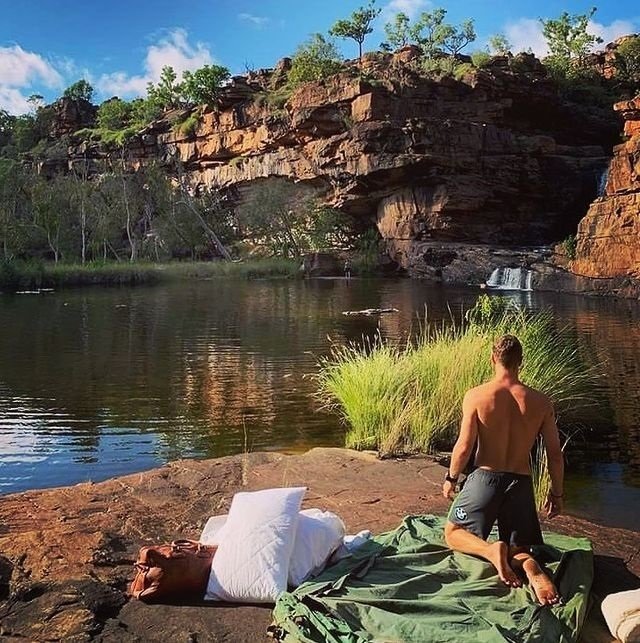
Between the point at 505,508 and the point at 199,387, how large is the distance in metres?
9.36

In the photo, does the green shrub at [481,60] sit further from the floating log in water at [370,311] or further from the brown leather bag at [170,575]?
the brown leather bag at [170,575]

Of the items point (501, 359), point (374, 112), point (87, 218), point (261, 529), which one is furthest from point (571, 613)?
point (87, 218)

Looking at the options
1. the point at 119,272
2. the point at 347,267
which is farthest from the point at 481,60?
the point at 119,272

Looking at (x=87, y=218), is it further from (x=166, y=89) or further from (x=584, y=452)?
(x=584, y=452)

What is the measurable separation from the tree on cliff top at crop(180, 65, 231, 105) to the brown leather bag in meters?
70.3

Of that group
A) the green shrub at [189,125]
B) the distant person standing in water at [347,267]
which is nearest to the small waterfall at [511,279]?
the distant person standing in water at [347,267]

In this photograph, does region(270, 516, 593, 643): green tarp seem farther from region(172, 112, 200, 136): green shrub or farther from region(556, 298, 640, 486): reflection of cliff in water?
region(172, 112, 200, 136): green shrub

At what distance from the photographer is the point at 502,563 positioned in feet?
13.6

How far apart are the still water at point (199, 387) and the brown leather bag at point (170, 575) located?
154 inches

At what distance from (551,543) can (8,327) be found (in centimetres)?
2012

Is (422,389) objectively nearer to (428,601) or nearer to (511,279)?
(428,601)

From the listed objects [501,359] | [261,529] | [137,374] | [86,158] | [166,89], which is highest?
[166,89]

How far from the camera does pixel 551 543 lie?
4.69 meters

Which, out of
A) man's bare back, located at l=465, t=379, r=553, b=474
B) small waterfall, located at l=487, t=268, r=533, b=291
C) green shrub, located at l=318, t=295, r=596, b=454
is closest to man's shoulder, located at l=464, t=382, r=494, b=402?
man's bare back, located at l=465, t=379, r=553, b=474
